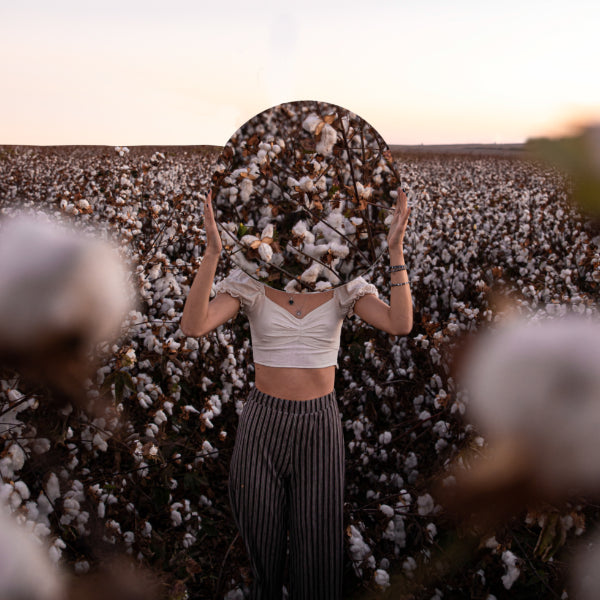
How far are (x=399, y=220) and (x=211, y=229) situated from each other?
53cm

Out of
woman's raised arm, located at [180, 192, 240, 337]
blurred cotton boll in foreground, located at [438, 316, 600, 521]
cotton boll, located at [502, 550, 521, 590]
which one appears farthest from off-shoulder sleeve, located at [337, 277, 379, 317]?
cotton boll, located at [502, 550, 521, 590]

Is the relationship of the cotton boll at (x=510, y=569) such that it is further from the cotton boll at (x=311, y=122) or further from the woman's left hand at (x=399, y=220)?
the cotton boll at (x=311, y=122)

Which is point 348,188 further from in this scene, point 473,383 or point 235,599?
point 235,599

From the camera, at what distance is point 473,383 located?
2.69 feet

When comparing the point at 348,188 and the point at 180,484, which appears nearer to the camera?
the point at 348,188

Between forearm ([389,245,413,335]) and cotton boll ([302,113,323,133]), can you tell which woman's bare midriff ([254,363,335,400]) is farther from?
cotton boll ([302,113,323,133])

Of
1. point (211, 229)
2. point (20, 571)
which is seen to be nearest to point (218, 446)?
point (211, 229)

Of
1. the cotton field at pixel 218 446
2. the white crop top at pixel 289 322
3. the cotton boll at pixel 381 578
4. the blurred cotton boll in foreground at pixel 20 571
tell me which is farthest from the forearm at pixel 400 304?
the cotton boll at pixel 381 578

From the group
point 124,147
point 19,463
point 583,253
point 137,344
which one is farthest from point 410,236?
point 19,463

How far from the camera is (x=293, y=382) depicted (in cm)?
180

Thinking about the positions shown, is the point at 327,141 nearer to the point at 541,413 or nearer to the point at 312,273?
the point at 312,273

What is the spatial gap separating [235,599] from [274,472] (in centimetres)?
121

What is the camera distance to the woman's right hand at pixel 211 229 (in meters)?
1.32

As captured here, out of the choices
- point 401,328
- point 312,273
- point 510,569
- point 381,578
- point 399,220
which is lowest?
point 381,578
